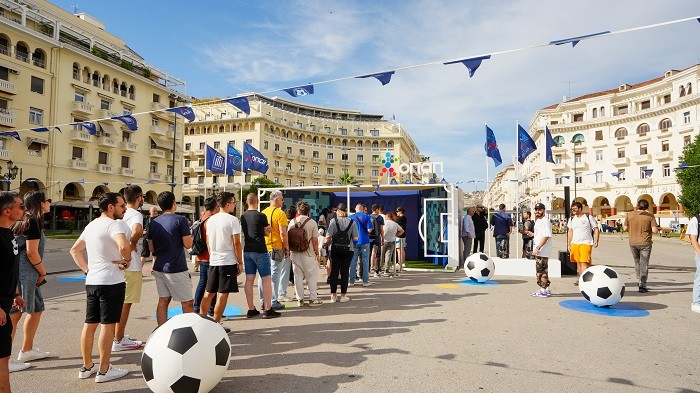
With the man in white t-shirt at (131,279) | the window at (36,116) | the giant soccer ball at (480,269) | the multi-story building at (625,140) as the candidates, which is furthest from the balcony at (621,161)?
the window at (36,116)

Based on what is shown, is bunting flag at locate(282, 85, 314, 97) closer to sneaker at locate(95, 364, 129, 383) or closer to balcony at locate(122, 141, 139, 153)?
sneaker at locate(95, 364, 129, 383)

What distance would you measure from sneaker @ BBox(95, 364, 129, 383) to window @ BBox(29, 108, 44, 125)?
3668 cm

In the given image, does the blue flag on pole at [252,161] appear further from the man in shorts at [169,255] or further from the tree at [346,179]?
the tree at [346,179]

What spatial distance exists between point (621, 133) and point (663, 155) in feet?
24.2

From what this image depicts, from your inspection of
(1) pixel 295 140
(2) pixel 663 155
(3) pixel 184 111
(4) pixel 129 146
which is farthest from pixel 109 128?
(2) pixel 663 155

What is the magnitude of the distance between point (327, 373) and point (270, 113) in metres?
69.3

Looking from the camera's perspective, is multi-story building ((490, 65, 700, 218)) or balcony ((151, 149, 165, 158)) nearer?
balcony ((151, 149, 165, 158))

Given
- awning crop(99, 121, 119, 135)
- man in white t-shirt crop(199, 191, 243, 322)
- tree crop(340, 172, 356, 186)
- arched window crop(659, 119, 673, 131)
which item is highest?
arched window crop(659, 119, 673, 131)

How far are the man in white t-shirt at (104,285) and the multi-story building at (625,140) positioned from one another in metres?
51.3

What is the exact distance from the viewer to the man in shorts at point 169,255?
513 centimetres

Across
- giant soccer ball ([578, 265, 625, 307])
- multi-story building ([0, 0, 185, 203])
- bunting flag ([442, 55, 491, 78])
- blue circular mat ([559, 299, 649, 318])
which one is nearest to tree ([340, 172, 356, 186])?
multi-story building ([0, 0, 185, 203])

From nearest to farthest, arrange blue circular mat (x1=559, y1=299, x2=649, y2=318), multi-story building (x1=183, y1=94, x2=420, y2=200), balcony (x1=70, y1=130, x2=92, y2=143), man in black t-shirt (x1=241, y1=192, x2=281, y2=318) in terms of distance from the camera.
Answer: man in black t-shirt (x1=241, y1=192, x2=281, y2=318) → blue circular mat (x1=559, y1=299, x2=649, y2=318) → balcony (x1=70, y1=130, x2=92, y2=143) → multi-story building (x1=183, y1=94, x2=420, y2=200)

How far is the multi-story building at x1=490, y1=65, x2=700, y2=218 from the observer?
51344mm

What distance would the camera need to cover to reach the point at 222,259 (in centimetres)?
587
